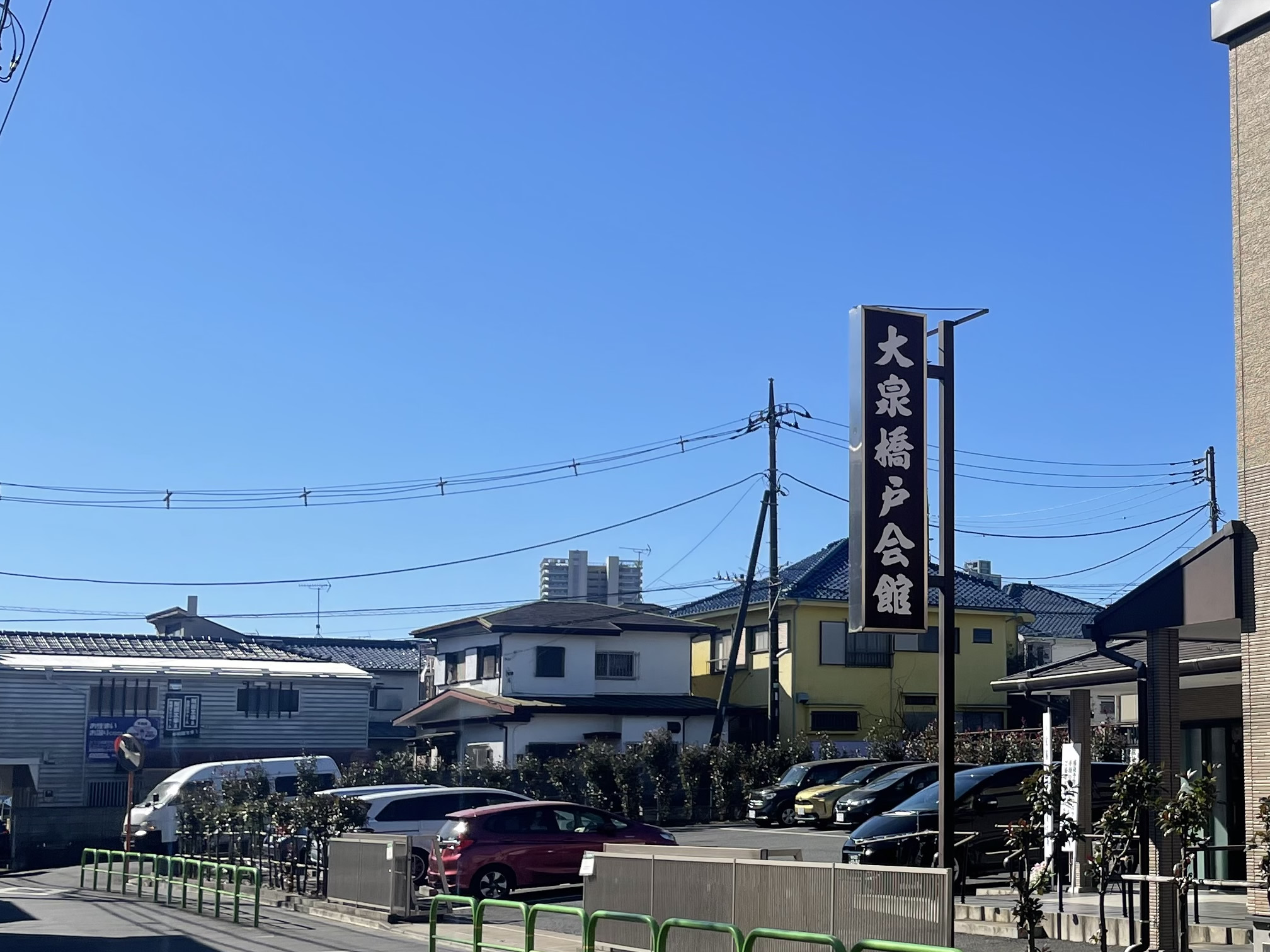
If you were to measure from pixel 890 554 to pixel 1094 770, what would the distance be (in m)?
10.9

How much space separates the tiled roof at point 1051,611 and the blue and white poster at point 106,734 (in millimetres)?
32480

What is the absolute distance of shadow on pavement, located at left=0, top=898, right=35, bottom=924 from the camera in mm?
20484

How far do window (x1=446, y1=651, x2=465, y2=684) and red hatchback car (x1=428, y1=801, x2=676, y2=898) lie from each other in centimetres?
2756

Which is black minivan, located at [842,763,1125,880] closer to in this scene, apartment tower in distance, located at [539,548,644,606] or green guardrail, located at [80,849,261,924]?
green guardrail, located at [80,849,261,924]

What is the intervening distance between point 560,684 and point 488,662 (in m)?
2.70

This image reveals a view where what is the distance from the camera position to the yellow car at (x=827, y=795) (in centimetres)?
3250

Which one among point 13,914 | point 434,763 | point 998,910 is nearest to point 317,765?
point 434,763

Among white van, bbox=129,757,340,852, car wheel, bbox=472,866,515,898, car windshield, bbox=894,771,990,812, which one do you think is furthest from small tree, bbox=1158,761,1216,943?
white van, bbox=129,757,340,852

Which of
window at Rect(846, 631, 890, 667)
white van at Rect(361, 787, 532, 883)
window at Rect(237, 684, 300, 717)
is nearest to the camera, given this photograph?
white van at Rect(361, 787, 532, 883)

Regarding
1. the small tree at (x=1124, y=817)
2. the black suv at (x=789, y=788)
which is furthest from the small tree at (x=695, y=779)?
the small tree at (x=1124, y=817)

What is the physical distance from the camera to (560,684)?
46438 mm

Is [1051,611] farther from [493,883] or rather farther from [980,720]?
[493,883]

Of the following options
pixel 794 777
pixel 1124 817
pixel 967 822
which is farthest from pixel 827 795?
pixel 1124 817

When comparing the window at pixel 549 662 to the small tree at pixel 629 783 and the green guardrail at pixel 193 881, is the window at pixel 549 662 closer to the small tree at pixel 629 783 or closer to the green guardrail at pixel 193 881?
the small tree at pixel 629 783
